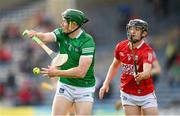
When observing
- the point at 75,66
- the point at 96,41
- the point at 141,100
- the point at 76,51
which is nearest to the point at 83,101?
the point at 75,66

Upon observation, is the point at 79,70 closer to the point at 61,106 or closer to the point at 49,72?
the point at 49,72

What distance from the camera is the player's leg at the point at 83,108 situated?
10.5 metres

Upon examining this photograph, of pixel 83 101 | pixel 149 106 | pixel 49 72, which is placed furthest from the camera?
pixel 149 106

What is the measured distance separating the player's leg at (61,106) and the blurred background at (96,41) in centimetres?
781

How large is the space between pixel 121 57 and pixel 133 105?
69 centimetres

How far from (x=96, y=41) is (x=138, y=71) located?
13.9 metres

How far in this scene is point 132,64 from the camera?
10.7m

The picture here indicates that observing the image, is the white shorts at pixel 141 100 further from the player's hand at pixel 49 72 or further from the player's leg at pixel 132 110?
the player's hand at pixel 49 72

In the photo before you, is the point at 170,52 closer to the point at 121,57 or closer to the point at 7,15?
the point at 7,15

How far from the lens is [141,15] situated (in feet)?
81.1

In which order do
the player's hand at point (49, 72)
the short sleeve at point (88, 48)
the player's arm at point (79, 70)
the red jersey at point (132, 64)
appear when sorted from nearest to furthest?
the player's hand at point (49, 72) < the player's arm at point (79, 70) < the short sleeve at point (88, 48) < the red jersey at point (132, 64)

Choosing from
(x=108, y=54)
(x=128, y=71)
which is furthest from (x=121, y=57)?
(x=108, y=54)

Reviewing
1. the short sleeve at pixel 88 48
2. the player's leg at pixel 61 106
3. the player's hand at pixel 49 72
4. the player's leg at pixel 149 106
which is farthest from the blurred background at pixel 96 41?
the player's hand at pixel 49 72

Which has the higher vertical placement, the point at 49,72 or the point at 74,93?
the point at 49,72
